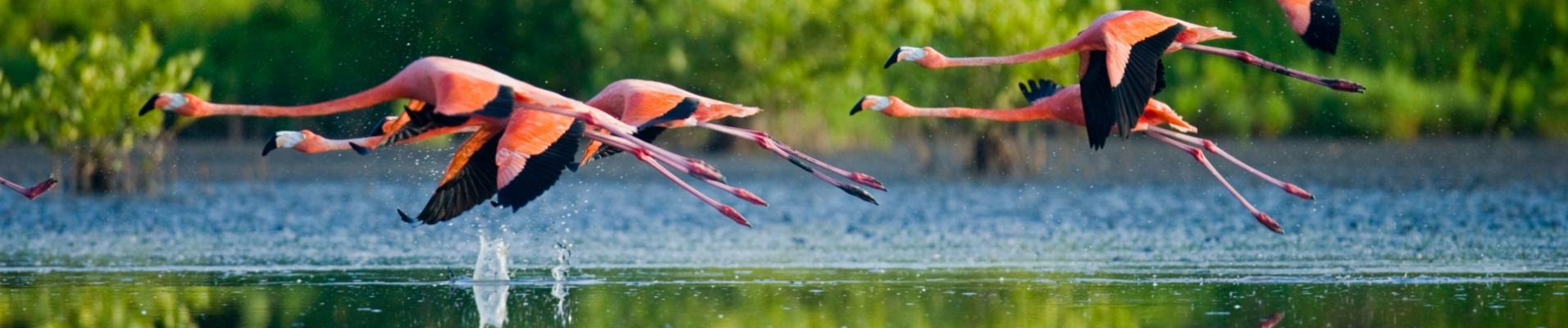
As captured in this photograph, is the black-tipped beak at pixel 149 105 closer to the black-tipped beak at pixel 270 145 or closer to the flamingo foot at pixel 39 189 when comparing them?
the black-tipped beak at pixel 270 145

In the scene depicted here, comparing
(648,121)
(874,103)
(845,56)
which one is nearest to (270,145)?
(648,121)

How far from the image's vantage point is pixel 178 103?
1019 cm

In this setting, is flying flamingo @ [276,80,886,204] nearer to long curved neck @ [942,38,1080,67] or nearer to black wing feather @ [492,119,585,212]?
black wing feather @ [492,119,585,212]

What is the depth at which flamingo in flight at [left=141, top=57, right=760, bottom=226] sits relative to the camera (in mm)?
9844

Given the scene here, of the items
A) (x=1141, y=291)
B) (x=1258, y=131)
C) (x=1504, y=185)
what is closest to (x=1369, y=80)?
(x=1258, y=131)

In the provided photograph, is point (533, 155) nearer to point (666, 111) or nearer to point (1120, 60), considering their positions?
point (666, 111)

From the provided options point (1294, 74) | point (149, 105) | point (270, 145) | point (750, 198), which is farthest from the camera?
point (750, 198)

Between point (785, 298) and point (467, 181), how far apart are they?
168 cm

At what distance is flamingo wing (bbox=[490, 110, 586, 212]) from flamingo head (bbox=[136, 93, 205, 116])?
1.51 metres

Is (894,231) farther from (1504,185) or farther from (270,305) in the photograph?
(1504,185)

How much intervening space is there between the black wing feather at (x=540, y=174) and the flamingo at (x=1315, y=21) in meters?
3.37

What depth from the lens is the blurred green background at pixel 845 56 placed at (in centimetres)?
2591

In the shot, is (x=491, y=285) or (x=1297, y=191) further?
(x=491, y=285)

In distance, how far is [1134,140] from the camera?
109ft
